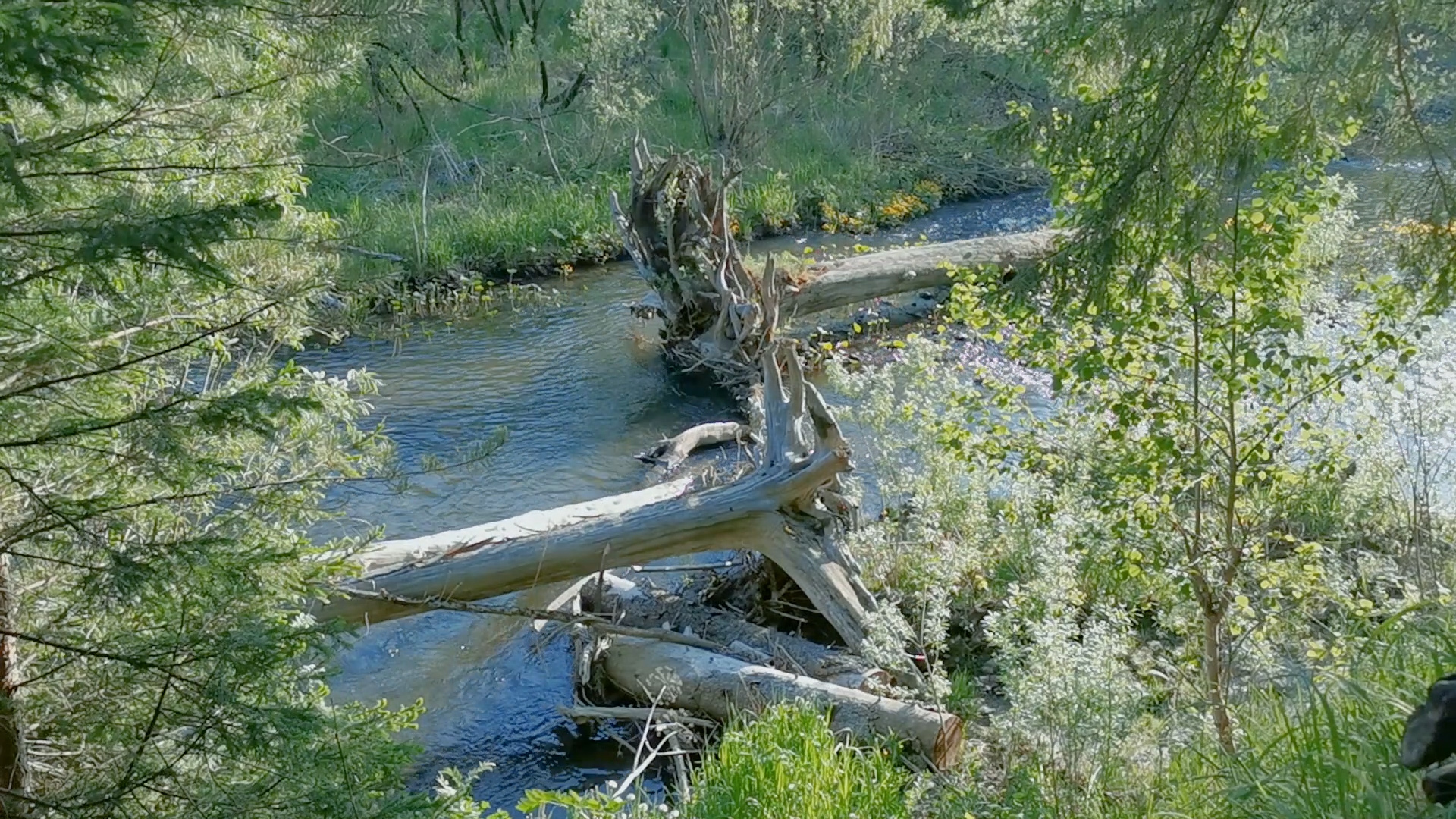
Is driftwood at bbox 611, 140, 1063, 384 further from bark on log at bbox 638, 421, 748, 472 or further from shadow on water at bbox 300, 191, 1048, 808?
bark on log at bbox 638, 421, 748, 472

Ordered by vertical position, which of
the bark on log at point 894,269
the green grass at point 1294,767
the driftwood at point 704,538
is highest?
the green grass at point 1294,767

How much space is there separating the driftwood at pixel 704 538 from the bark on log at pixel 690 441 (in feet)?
8.61

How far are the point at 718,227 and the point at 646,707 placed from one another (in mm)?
6347

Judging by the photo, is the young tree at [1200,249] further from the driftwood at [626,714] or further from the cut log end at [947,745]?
the driftwood at [626,714]

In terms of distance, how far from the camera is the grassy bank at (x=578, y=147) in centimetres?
1516

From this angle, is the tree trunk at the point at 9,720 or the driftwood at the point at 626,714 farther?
the driftwood at the point at 626,714

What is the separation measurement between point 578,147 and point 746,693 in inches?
529

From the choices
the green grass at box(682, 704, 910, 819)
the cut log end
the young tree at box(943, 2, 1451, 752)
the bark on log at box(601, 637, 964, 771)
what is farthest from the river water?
the cut log end

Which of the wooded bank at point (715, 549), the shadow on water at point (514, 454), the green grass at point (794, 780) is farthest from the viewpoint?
the shadow on water at point (514, 454)

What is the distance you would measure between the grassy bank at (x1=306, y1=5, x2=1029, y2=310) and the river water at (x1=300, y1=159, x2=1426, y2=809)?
0.71 meters

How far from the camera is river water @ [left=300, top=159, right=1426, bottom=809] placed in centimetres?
639

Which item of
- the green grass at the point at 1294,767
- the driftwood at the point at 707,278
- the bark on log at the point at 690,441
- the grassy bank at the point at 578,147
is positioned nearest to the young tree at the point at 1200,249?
the green grass at the point at 1294,767

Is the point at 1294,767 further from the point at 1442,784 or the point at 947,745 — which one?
the point at 947,745

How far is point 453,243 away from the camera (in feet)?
48.4
